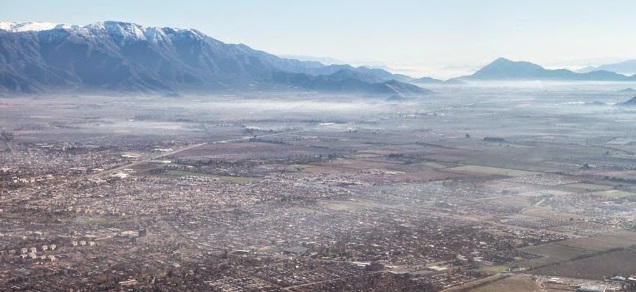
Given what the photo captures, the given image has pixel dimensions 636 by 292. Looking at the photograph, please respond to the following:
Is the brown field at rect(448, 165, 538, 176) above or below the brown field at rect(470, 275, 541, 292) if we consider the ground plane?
above

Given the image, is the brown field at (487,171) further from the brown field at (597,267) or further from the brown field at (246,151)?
the brown field at (597,267)

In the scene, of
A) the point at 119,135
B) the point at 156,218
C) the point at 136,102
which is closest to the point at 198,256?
the point at 156,218

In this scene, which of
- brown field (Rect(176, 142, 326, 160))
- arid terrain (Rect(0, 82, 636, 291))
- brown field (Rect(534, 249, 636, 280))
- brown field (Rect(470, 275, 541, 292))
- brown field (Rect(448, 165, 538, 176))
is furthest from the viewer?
brown field (Rect(176, 142, 326, 160))

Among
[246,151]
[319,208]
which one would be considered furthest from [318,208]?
[246,151]

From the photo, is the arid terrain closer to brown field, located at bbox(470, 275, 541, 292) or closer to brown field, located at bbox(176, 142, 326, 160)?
brown field, located at bbox(470, 275, 541, 292)

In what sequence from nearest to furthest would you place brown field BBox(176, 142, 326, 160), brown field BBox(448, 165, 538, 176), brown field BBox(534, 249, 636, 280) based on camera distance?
brown field BBox(534, 249, 636, 280) → brown field BBox(448, 165, 538, 176) → brown field BBox(176, 142, 326, 160)

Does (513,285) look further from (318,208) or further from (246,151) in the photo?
(246,151)

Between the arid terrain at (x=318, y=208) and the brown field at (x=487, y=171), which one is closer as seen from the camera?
the arid terrain at (x=318, y=208)

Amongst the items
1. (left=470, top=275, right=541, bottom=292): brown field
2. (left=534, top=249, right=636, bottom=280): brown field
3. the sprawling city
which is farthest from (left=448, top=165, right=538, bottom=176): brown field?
(left=470, top=275, right=541, bottom=292): brown field

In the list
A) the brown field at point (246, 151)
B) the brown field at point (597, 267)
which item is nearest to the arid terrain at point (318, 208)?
the brown field at point (597, 267)

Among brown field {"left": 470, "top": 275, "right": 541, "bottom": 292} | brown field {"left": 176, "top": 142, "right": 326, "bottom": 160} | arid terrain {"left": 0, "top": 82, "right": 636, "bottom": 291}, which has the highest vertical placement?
brown field {"left": 176, "top": 142, "right": 326, "bottom": 160}

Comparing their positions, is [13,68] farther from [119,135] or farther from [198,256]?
[198,256]
